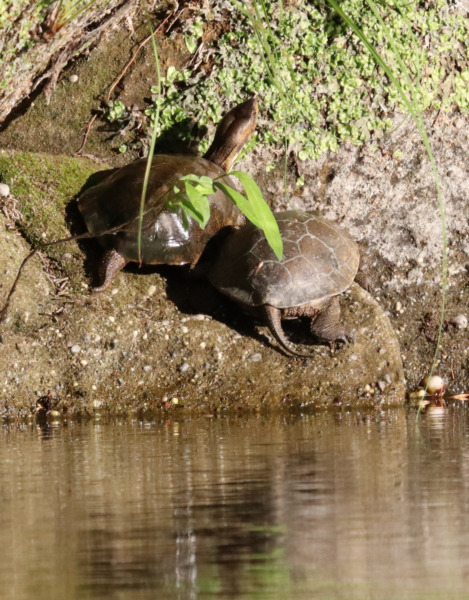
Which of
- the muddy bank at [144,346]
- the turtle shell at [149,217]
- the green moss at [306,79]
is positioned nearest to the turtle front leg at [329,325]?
the muddy bank at [144,346]

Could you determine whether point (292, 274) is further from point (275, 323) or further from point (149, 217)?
point (149, 217)

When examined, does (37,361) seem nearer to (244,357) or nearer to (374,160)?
(244,357)

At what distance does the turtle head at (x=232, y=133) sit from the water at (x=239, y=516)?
7.26 ft

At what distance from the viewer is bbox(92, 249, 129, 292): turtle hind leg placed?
15.7ft

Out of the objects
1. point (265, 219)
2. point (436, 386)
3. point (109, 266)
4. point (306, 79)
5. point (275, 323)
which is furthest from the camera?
Answer: point (306, 79)

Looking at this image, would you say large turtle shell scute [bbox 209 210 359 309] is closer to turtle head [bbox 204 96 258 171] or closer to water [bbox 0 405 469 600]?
turtle head [bbox 204 96 258 171]

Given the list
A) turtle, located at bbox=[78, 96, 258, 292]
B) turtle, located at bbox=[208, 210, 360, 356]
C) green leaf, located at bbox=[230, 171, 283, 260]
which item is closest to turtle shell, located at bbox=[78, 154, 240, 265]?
turtle, located at bbox=[78, 96, 258, 292]

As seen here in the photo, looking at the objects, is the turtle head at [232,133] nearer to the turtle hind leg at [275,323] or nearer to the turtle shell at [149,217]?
the turtle shell at [149,217]

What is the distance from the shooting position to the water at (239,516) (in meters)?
1.61

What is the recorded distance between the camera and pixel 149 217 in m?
4.77

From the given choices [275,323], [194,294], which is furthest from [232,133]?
[275,323]

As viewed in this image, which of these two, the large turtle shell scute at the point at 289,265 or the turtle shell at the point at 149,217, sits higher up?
the turtle shell at the point at 149,217

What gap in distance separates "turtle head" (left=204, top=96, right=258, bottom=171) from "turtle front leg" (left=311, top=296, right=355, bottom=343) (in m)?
1.17

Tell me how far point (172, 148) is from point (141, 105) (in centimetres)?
36
